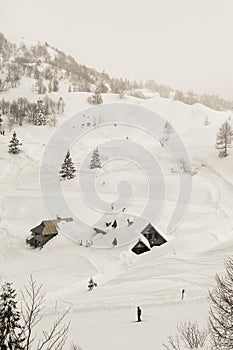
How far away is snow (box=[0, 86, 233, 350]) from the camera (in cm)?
1923

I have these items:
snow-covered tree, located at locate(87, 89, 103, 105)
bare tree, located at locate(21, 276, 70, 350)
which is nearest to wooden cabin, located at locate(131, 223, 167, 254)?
bare tree, located at locate(21, 276, 70, 350)

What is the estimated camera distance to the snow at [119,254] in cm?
1923

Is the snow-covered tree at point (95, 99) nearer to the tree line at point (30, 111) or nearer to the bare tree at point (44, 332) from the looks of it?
the tree line at point (30, 111)

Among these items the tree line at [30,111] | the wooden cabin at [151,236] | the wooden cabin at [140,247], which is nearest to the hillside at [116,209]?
the tree line at [30,111]

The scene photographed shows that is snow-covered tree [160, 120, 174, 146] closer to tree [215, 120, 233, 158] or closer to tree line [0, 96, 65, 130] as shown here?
tree [215, 120, 233, 158]

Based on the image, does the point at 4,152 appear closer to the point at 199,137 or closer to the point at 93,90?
the point at 199,137

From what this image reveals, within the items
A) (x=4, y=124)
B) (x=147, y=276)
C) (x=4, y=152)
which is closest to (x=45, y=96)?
(x=4, y=124)

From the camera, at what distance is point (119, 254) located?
36500mm

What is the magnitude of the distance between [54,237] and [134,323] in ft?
75.9

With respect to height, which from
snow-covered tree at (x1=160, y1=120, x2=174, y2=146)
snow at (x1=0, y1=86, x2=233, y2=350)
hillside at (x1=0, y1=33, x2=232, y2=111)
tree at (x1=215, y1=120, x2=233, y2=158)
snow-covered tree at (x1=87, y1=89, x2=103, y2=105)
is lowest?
snow at (x1=0, y1=86, x2=233, y2=350)

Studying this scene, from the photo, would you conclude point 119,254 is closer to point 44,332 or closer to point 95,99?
point 44,332

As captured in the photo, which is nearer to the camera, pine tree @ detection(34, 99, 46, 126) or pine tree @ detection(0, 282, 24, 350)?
pine tree @ detection(0, 282, 24, 350)

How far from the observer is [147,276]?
28188 mm

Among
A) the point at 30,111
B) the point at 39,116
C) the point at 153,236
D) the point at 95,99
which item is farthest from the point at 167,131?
the point at 153,236
